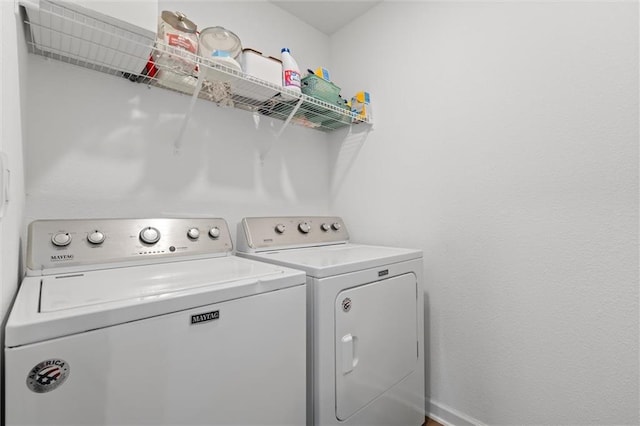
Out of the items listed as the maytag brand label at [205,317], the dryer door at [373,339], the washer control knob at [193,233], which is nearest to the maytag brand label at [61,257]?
the washer control knob at [193,233]

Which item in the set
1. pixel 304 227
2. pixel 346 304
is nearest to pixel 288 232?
pixel 304 227

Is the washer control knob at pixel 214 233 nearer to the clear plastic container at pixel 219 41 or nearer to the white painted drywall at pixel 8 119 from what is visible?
the white painted drywall at pixel 8 119

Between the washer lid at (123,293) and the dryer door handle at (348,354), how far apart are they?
319 millimetres

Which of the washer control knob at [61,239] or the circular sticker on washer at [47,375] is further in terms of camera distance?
the washer control knob at [61,239]

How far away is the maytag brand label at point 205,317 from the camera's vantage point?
0.77 metres

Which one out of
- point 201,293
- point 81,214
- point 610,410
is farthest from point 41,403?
point 610,410

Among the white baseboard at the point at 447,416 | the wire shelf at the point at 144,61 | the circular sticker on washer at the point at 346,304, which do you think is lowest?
the white baseboard at the point at 447,416

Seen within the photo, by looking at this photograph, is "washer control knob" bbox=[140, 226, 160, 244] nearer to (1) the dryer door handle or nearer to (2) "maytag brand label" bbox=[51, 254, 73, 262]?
(2) "maytag brand label" bbox=[51, 254, 73, 262]

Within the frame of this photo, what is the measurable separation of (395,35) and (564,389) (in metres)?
2.05

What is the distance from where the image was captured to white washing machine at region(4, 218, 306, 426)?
59 cm

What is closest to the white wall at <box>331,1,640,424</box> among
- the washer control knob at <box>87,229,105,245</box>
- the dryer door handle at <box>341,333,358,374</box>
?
the dryer door handle at <box>341,333,358,374</box>

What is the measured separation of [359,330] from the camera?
1.20 m

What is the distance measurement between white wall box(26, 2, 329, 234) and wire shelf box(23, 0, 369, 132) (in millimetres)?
89

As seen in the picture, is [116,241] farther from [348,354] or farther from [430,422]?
[430,422]
